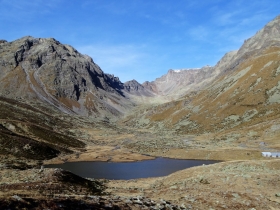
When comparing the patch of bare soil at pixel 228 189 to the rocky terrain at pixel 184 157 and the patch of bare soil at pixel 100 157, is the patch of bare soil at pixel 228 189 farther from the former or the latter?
the patch of bare soil at pixel 100 157

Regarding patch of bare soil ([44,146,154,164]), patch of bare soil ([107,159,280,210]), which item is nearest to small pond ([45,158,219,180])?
patch of bare soil ([44,146,154,164])

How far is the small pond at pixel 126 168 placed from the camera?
218 feet

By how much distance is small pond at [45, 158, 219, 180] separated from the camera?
66562mm

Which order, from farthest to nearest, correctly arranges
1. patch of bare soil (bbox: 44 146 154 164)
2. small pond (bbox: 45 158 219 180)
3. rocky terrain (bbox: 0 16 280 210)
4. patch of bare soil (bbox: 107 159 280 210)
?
patch of bare soil (bbox: 44 146 154 164)
small pond (bbox: 45 158 219 180)
patch of bare soil (bbox: 107 159 280 210)
rocky terrain (bbox: 0 16 280 210)

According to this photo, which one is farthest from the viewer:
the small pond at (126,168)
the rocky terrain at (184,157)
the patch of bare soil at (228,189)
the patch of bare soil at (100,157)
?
the patch of bare soil at (100,157)

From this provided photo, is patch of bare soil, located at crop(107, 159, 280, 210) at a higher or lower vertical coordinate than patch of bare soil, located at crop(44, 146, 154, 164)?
higher

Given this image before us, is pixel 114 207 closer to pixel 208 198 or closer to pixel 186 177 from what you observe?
pixel 208 198

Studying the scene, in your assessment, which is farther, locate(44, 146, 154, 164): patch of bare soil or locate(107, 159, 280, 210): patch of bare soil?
locate(44, 146, 154, 164): patch of bare soil

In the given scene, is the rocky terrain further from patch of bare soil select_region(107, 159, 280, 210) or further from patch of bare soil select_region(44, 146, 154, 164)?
patch of bare soil select_region(44, 146, 154, 164)

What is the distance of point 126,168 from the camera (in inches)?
3004

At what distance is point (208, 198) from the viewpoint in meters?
28.8

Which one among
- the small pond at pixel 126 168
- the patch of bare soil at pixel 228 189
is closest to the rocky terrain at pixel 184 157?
the patch of bare soil at pixel 228 189

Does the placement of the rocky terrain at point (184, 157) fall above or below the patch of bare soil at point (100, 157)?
above

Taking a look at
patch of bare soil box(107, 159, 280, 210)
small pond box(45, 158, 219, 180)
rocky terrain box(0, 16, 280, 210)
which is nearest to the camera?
rocky terrain box(0, 16, 280, 210)
